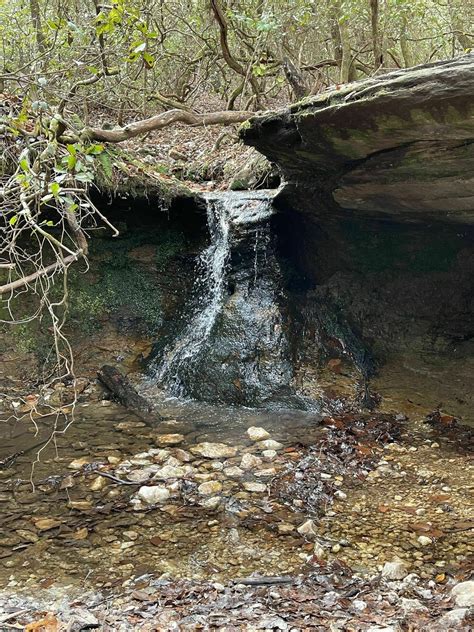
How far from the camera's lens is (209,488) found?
3.71m

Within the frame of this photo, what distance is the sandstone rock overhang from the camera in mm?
3398

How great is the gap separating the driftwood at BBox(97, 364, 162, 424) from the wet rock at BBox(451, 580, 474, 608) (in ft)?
10.0

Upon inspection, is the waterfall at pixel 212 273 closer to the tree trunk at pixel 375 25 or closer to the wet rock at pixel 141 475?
the wet rock at pixel 141 475

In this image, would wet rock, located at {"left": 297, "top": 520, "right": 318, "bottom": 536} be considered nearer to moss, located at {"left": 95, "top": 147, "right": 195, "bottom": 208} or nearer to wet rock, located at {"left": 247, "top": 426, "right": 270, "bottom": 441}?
wet rock, located at {"left": 247, "top": 426, "right": 270, "bottom": 441}

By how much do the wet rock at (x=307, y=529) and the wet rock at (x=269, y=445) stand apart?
1141 mm

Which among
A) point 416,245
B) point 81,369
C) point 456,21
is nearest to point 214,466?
point 81,369

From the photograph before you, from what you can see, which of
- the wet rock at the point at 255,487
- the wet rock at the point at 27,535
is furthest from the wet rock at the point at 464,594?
the wet rock at the point at 27,535

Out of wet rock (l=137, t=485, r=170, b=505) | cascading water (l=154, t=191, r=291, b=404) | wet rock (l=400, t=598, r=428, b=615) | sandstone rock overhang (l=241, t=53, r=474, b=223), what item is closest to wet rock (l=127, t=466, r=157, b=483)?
wet rock (l=137, t=485, r=170, b=505)

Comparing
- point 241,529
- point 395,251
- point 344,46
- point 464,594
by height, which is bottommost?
point 241,529

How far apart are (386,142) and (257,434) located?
103 inches

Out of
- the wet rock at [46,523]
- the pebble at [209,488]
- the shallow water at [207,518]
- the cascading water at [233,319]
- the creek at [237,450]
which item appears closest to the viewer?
the shallow water at [207,518]

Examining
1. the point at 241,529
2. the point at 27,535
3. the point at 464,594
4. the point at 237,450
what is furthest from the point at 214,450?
the point at 464,594

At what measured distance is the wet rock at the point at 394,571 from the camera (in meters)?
2.71

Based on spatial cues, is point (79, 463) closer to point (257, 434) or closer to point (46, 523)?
point (46, 523)
